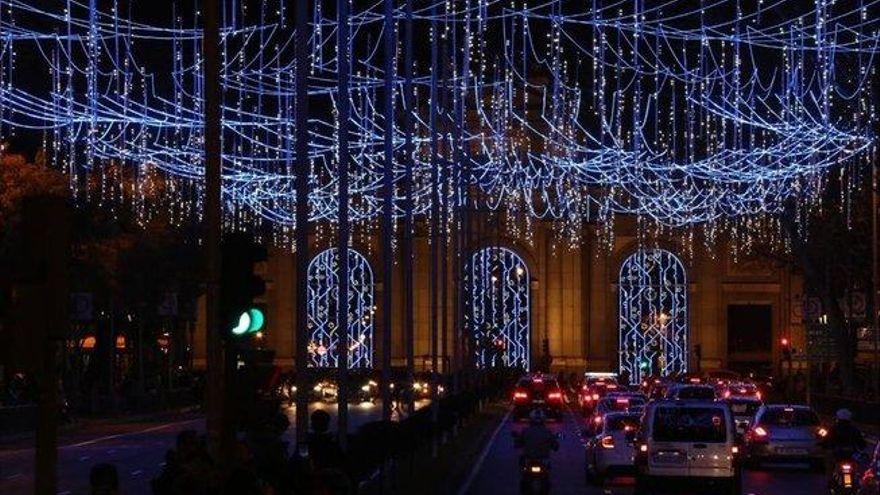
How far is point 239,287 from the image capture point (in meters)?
17.6

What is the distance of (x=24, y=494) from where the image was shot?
31.5 m

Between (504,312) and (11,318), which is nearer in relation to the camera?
(11,318)

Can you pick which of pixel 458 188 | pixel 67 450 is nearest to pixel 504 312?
pixel 458 188

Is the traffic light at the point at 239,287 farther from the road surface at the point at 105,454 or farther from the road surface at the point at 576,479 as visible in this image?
the road surface at the point at 576,479

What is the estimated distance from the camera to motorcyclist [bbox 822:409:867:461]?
94.1ft

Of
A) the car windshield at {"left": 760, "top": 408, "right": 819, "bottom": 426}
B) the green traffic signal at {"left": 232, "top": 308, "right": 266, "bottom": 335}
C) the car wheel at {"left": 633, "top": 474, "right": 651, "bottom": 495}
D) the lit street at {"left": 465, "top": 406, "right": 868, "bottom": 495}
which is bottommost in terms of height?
the lit street at {"left": 465, "top": 406, "right": 868, "bottom": 495}

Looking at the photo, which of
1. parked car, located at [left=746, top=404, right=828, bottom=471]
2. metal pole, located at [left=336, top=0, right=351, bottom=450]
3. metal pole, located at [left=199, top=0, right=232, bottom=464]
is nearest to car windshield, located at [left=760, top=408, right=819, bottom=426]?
parked car, located at [left=746, top=404, right=828, bottom=471]

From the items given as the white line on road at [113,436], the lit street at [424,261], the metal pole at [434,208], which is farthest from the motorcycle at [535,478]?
the white line on road at [113,436]

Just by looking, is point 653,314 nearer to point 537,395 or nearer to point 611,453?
point 537,395

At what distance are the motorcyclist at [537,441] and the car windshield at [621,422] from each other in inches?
156

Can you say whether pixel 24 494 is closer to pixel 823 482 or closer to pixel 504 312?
pixel 823 482

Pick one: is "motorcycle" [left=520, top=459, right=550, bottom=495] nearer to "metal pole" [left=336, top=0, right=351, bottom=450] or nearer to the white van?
the white van

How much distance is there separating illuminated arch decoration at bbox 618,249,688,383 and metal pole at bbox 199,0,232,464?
95.5 m

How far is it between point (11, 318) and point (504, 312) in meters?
104
